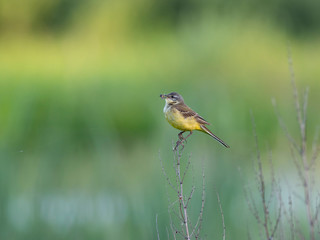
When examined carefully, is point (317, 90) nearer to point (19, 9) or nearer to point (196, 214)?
point (19, 9)

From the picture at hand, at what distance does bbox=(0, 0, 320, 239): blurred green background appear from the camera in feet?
17.3

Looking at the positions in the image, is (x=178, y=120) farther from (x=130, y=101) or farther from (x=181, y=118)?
(x=130, y=101)

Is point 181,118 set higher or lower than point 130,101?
lower

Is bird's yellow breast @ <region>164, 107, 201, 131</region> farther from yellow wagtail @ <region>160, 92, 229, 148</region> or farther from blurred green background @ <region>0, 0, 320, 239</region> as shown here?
blurred green background @ <region>0, 0, 320, 239</region>

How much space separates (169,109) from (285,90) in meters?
7.48

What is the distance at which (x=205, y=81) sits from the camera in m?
9.23

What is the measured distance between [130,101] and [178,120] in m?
6.26

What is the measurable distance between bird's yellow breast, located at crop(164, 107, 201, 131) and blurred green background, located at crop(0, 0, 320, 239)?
3.04 feet

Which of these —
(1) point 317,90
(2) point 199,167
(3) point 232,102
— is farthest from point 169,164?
(1) point 317,90

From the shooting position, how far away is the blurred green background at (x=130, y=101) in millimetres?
5285

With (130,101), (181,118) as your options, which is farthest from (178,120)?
(130,101)

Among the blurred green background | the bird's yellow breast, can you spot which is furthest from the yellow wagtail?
the blurred green background

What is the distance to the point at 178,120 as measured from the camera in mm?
3789

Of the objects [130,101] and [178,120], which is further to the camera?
[130,101]
